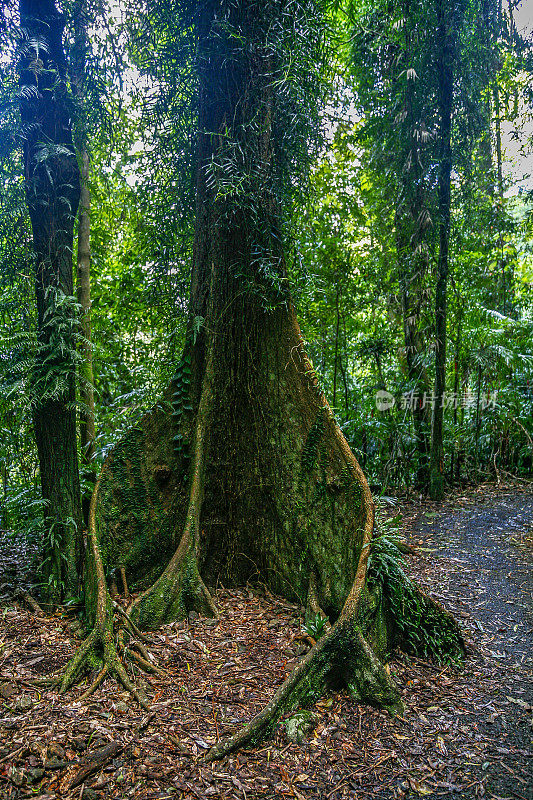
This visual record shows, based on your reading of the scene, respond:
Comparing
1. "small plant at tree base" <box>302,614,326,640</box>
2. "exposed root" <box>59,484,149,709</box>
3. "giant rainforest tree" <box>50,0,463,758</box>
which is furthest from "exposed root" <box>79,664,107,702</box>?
"small plant at tree base" <box>302,614,326,640</box>

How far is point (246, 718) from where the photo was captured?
8.89 feet

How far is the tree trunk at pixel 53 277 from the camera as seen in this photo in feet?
12.3

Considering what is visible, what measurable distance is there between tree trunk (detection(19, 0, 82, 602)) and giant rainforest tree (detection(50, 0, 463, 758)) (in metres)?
0.29

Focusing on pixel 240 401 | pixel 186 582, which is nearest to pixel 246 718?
pixel 186 582

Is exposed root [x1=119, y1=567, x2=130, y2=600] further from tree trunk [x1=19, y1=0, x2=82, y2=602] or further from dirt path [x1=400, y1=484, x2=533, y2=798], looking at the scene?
dirt path [x1=400, y1=484, x2=533, y2=798]

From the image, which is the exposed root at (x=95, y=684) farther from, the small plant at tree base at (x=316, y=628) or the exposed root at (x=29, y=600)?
the small plant at tree base at (x=316, y=628)

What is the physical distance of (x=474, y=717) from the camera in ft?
9.47

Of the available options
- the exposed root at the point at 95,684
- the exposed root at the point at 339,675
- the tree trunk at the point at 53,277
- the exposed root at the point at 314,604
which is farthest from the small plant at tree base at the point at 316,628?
the tree trunk at the point at 53,277

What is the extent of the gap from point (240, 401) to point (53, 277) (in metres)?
1.75

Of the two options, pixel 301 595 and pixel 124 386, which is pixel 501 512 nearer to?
pixel 301 595

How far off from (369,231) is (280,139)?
3638mm

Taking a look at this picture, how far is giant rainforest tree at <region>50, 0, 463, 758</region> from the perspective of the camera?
3922 mm

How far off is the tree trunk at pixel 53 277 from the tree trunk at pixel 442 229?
4.94 meters

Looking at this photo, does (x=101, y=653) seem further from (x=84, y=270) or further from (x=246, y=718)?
(x=84, y=270)
